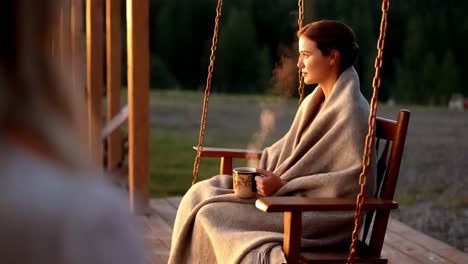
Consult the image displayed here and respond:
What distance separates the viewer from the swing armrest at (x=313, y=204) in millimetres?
2150

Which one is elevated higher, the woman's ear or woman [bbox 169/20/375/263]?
the woman's ear

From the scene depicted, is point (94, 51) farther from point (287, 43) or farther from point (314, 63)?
point (287, 43)

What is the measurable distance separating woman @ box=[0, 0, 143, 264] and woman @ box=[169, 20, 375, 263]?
186 cm

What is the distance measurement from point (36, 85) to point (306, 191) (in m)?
2.10

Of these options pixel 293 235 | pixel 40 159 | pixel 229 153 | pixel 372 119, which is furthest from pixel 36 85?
pixel 229 153

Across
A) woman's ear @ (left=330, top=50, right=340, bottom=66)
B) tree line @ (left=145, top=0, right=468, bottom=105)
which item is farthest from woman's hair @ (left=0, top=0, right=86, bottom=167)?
tree line @ (left=145, top=0, right=468, bottom=105)

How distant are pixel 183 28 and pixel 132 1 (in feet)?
36.7

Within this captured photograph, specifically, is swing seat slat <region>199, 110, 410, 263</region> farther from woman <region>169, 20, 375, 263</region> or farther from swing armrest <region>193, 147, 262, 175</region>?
swing armrest <region>193, 147, 262, 175</region>

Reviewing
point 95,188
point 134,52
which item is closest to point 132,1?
point 134,52

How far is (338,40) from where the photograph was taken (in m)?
2.59

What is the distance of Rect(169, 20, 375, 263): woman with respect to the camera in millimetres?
2422

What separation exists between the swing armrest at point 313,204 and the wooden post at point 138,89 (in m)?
2.54

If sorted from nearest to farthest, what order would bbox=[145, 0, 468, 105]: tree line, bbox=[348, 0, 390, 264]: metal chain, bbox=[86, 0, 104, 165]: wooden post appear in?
bbox=[348, 0, 390, 264]: metal chain
bbox=[86, 0, 104, 165]: wooden post
bbox=[145, 0, 468, 105]: tree line

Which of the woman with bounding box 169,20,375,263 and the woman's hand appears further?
the woman's hand
